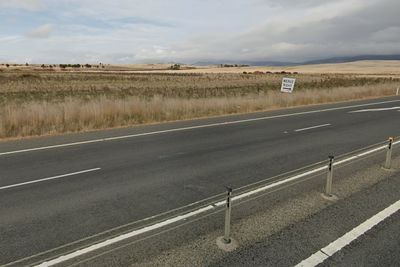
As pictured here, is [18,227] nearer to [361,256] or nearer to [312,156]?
[361,256]

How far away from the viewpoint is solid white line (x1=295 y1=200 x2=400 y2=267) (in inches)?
161

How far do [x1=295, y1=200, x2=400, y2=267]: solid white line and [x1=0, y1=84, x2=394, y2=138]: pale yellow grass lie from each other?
1052cm

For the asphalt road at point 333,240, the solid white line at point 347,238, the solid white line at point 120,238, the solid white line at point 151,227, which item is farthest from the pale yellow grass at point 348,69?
the solid white line at point 120,238

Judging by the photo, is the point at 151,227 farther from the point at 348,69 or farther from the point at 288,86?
the point at 348,69

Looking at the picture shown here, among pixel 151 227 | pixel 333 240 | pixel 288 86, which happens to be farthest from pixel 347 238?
pixel 288 86

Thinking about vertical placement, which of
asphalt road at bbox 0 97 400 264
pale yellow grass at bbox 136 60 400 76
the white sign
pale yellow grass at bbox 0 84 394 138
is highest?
pale yellow grass at bbox 136 60 400 76

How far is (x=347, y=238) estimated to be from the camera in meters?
4.59

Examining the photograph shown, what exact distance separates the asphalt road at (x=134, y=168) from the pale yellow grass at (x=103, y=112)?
1440mm

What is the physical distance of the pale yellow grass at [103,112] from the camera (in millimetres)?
12578

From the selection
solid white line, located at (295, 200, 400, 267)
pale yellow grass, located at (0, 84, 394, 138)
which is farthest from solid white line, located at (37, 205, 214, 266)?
pale yellow grass, located at (0, 84, 394, 138)

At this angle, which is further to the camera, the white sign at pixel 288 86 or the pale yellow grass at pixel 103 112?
the white sign at pixel 288 86

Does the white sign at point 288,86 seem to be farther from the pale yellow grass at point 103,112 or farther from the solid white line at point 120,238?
the solid white line at point 120,238

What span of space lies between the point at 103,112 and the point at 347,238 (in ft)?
39.3

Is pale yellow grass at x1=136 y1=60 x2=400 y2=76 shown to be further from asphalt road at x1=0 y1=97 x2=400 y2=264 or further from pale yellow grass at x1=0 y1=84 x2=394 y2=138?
asphalt road at x1=0 y1=97 x2=400 y2=264
